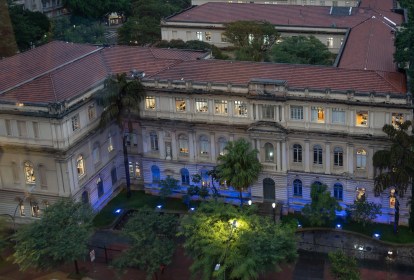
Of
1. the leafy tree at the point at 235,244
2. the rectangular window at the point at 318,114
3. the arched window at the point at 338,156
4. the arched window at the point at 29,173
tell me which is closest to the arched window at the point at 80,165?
the arched window at the point at 29,173

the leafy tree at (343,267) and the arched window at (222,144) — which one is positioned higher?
the arched window at (222,144)

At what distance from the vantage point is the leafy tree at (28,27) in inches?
5374

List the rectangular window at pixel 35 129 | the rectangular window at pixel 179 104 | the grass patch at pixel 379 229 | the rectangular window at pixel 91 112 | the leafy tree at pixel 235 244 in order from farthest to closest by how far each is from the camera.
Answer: the rectangular window at pixel 179 104 < the rectangular window at pixel 91 112 < the rectangular window at pixel 35 129 < the grass patch at pixel 379 229 < the leafy tree at pixel 235 244

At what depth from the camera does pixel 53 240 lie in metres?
64.6

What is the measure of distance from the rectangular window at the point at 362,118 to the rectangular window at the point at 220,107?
1658 cm

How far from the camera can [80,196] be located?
78.1 m

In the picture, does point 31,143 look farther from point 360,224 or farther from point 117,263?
point 360,224

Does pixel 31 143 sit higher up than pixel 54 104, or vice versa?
pixel 54 104

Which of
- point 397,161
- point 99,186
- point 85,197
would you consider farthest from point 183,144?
point 397,161

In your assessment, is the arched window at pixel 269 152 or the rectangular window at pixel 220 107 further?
the rectangular window at pixel 220 107

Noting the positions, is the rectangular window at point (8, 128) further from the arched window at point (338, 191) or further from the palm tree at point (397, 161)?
the palm tree at point (397, 161)

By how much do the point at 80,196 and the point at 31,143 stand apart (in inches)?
355

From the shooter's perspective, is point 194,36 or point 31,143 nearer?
point 31,143

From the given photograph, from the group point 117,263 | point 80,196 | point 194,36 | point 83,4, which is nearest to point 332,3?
point 194,36
